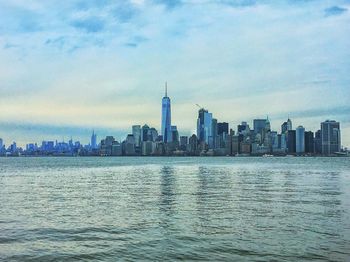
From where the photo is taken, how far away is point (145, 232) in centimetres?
2845

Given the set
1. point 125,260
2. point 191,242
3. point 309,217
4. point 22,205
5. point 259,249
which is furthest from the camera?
point 22,205

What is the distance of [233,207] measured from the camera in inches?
1599

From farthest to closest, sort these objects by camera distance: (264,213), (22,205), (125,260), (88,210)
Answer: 1. (22,205)
2. (88,210)
3. (264,213)
4. (125,260)

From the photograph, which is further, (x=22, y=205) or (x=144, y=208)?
(x=22, y=205)

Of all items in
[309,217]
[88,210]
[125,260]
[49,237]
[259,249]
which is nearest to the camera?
[125,260]

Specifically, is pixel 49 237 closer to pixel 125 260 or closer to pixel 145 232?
pixel 145 232

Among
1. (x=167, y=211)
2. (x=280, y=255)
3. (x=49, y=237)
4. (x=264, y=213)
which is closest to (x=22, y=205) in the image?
(x=167, y=211)

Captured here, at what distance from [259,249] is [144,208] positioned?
60.4 ft

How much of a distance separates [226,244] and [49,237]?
1054 cm

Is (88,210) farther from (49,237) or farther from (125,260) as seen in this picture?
(125,260)

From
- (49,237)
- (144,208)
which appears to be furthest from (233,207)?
(49,237)

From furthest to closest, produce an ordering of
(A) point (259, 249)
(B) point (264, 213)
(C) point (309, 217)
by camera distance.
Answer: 1. (B) point (264, 213)
2. (C) point (309, 217)
3. (A) point (259, 249)

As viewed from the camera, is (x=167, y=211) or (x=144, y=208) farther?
(x=144, y=208)

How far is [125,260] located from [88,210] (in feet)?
61.5
